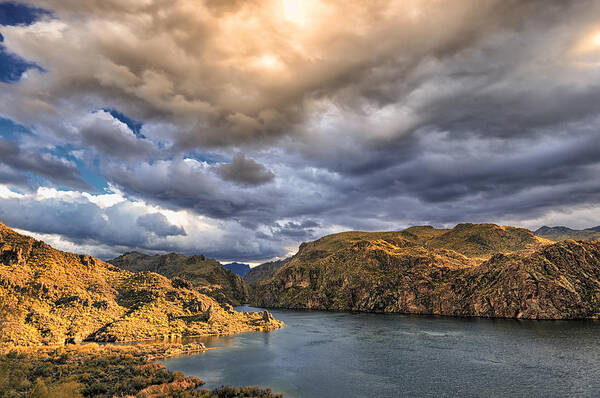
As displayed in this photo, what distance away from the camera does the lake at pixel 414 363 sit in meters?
62.8

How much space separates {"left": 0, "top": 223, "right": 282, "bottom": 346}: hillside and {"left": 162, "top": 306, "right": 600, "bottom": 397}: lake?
19682 mm

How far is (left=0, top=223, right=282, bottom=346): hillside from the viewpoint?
3954 inches

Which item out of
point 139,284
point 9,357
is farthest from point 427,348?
point 139,284

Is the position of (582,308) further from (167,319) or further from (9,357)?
(9,357)

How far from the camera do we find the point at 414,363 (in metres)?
83.2

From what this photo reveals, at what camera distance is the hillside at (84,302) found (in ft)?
330

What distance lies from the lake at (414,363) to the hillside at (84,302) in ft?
64.6

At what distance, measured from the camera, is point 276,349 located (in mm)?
109062

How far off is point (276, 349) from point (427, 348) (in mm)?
48221

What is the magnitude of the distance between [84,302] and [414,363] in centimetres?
11108

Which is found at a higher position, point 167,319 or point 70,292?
point 70,292

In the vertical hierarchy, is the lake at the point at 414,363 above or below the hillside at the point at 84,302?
below

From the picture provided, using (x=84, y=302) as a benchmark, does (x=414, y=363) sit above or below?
below

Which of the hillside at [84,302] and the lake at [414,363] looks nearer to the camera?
the lake at [414,363]
